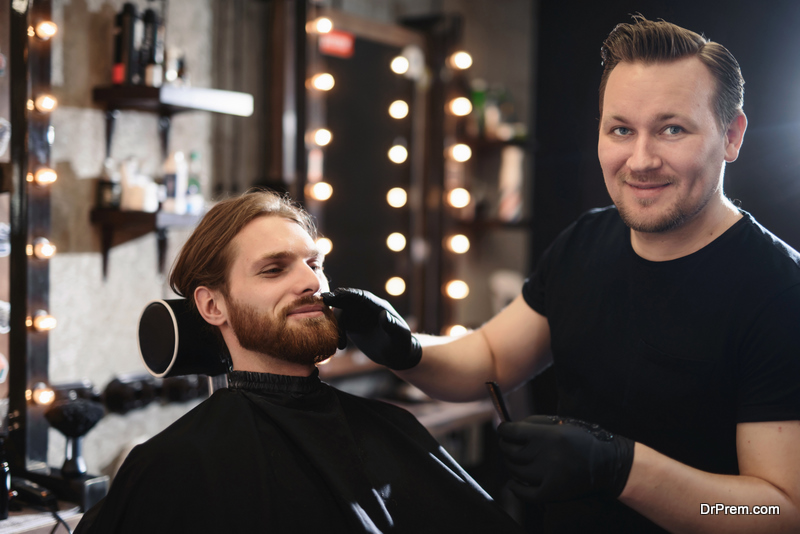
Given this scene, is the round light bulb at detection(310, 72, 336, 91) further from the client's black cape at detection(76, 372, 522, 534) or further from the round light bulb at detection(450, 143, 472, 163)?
the client's black cape at detection(76, 372, 522, 534)

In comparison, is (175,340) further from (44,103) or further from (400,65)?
(400,65)

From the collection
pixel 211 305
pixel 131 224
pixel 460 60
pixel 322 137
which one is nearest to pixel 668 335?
pixel 211 305

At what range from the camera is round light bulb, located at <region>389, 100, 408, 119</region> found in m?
3.43

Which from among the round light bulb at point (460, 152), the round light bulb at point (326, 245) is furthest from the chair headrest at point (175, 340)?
the round light bulb at point (460, 152)

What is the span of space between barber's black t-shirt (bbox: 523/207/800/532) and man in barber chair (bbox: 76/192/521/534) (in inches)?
14.1

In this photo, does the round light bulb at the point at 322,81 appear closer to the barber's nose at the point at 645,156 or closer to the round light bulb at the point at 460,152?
the round light bulb at the point at 460,152

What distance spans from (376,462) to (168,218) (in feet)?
4.28

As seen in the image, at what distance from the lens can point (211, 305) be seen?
1.52 m

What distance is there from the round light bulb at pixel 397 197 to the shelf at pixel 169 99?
45.3 inches

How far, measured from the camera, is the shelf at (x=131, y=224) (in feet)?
7.54

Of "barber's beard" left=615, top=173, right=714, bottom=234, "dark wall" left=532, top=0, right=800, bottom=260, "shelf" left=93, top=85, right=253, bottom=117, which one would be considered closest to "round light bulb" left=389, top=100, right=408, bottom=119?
"shelf" left=93, top=85, right=253, bottom=117

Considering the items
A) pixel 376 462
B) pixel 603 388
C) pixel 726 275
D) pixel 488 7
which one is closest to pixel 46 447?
pixel 376 462

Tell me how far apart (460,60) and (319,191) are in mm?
1182

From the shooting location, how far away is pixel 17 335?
1.90 meters
